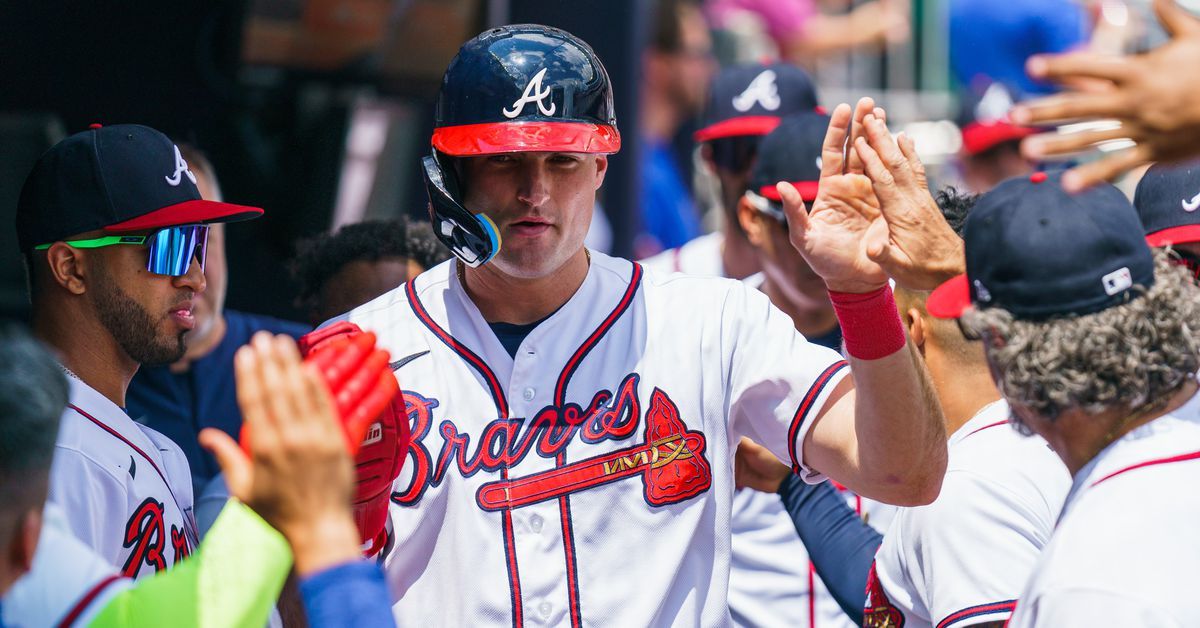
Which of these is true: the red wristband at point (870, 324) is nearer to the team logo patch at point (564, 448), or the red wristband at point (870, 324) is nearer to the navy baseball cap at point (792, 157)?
the team logo patch at point (564, 448)

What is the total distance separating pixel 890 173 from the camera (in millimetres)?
2535

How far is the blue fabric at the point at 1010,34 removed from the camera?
7.38 metres

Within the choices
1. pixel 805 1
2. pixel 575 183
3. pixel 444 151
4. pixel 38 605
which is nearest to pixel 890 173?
pixel 575 183

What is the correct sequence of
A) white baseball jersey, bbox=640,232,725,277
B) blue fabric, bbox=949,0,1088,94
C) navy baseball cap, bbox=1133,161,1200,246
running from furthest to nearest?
1. blue fabric, bbox=949,0,1088,94
2. white baseball jersey, bbox=640,232,725,277
3. navy baseball cap, bbox=1133,161,1200,246

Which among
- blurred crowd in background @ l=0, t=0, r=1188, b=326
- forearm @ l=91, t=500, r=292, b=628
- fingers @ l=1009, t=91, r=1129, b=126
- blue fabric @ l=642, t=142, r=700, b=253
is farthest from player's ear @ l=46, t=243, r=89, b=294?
blue fabric @ l=642, t=142, r=700, b=253

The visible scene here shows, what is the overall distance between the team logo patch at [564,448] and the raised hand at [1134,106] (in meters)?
0.93

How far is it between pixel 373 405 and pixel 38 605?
480 millimetres

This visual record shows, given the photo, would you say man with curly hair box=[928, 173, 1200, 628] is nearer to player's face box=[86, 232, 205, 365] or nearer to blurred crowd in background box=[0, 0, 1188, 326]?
player's face box=[86, 232, 205, 365]

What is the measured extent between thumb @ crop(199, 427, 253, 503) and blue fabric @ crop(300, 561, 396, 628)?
0.44 feet

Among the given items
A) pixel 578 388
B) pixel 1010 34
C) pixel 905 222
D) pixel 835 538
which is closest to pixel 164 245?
pixel 578 388

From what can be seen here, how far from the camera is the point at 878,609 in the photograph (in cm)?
274

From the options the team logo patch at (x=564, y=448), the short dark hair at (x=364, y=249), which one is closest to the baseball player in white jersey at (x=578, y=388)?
the team logo patch at (x=564, y=448)

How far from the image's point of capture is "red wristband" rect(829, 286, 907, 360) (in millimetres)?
2381

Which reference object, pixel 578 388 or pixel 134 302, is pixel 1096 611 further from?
pixel 134 302
